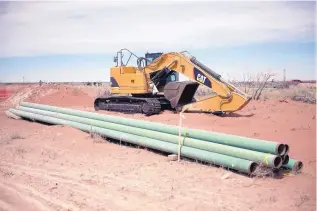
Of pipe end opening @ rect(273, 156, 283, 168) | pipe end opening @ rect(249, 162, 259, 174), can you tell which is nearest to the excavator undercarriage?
pipe end opening @ rect(249, 162, 259, 174)

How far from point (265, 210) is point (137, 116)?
932 centimetres

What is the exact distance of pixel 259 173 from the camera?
19.6 ft

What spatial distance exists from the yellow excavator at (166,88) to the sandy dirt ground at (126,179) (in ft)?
9.32

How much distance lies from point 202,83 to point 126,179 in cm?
772

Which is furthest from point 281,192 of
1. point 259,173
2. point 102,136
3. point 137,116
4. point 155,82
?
point 155,82

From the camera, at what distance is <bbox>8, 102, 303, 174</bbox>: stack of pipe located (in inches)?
235

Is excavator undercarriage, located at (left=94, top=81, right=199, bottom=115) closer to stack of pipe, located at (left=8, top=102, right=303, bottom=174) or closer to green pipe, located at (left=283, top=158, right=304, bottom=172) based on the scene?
stack of pipe, located at (left=8, top=102, right=303, bottom=174)

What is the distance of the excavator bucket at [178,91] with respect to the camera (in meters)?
13.8

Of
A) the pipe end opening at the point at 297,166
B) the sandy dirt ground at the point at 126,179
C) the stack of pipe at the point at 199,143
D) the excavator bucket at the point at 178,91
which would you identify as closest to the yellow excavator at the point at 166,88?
the excavator bucket at the point at 178,91

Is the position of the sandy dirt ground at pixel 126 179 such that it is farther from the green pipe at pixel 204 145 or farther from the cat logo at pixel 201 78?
the cat logo at pixel 201 78

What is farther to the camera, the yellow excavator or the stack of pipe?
the yellow excavator

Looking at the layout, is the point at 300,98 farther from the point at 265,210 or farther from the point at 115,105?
the point at 265,210

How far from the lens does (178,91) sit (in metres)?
13.8

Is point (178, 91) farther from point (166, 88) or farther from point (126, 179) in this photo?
point (126, 179)
